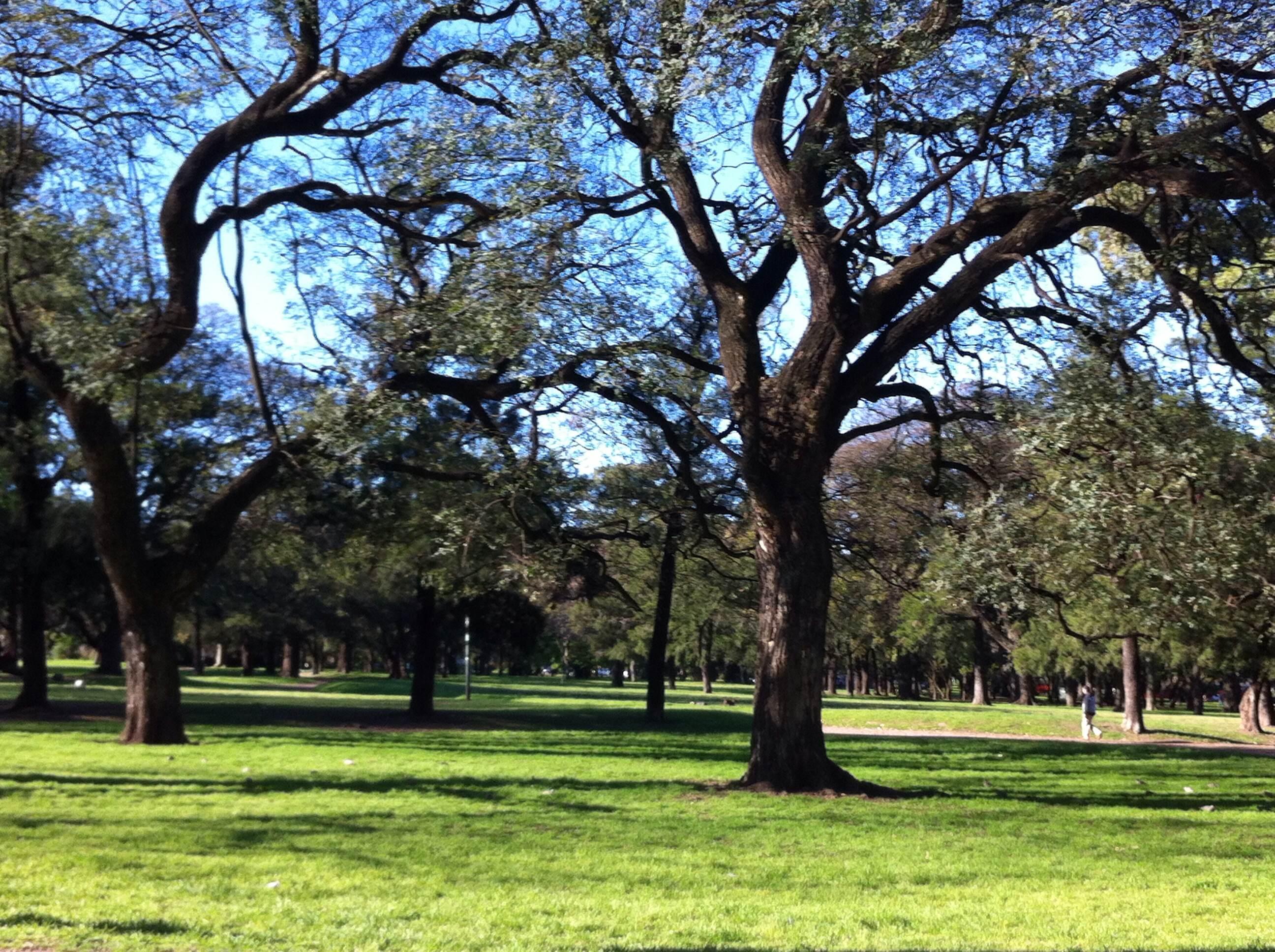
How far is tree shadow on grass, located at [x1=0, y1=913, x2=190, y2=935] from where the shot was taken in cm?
674

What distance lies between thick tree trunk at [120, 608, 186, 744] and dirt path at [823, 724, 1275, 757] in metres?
16.1

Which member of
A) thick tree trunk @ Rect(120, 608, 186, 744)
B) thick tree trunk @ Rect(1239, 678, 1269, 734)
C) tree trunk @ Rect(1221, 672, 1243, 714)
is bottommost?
tree trunk @ Rect(1221, 672, 1243, 714)

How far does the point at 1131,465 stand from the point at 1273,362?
130 inches

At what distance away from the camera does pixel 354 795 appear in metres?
13.6

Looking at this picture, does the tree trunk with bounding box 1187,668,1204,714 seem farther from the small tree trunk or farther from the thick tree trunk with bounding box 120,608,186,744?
the thick tree trunk with bounding box 120,608,186,744

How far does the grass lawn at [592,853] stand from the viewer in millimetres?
7297

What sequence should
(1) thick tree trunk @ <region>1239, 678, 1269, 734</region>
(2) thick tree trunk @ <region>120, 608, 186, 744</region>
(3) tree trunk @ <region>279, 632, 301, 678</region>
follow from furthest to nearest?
(3) tree trunk @ <region>279, 632, 301, 678</region> → (1) thick tree trunk @ <region>1239, 678, 1269, 734</region> → (2) thick tree trunk @ <region>120, 608, 186, 744</region>

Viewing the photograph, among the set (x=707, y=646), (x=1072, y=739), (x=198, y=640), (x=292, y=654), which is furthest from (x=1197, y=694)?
(x=198, y=640)

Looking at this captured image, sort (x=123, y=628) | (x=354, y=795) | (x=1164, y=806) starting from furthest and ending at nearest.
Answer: (x=123, y=628)
(x=1164, y=806)
(x=354, y=795)

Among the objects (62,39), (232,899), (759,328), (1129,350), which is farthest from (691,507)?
(232,899)

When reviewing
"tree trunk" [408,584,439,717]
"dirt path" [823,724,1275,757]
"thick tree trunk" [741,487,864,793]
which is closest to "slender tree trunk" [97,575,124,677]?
"tree trunk" [408,584,439,717]

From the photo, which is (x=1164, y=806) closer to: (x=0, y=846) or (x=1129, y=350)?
(x=1129, y=350)

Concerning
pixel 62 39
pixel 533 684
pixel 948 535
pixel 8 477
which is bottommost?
pixel 533 684

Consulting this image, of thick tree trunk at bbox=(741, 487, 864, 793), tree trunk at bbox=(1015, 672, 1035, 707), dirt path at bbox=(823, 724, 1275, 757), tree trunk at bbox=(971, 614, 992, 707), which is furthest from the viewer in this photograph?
tree trunk at bbox=(1015, 672, 1035, 707)
